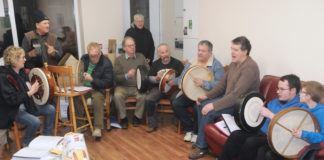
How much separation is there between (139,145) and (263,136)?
1489 mm

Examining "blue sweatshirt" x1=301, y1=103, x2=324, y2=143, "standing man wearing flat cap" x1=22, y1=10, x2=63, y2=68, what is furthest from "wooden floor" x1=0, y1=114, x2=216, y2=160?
"blue sweatshirt" x1=301, y1=103, x2=324, y2=143

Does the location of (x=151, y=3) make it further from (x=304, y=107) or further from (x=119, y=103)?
(x=304, y=107)

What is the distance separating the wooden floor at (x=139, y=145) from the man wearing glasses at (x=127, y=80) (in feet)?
0.71

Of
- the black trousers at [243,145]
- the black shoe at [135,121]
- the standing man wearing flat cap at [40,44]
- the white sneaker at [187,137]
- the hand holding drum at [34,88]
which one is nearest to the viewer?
the black trousers at [243,145]

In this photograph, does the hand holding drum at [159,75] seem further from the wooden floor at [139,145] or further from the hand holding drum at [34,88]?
the hand holding drum at [34,88]

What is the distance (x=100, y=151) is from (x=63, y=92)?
0.83m

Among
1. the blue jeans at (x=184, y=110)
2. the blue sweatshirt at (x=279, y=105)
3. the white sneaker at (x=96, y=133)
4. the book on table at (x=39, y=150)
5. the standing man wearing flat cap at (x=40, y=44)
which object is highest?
the standing man wearing flat cap at (x=40, y=44)

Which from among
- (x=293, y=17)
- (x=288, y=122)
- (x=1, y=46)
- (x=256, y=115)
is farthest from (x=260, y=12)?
(x=1, y=46)

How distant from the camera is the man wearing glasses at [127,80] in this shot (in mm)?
3664

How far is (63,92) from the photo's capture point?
322 cm

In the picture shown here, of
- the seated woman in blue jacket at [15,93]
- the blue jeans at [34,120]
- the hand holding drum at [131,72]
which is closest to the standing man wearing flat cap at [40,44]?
the seated woman in blue jacket at [15,93]

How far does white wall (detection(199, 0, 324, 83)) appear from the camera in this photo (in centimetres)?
248

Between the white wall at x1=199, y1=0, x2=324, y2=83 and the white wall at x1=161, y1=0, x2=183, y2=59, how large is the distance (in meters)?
1.34

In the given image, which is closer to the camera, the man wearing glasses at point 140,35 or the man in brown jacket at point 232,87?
the man in brown jacket at point 232,87
